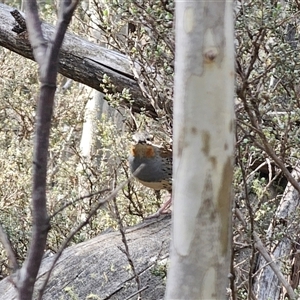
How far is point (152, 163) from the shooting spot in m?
4.70

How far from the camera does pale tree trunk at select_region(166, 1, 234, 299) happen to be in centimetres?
141

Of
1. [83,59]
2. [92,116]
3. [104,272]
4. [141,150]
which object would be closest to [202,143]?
[104,272]

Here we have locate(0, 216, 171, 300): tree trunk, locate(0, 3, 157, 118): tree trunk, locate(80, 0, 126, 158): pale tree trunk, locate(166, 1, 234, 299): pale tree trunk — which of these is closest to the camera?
locate(166, 1, 234, 299): pale tree trunk

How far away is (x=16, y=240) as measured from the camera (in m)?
4.98

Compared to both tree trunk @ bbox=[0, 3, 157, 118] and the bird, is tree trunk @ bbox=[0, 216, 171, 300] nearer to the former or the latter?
the bird

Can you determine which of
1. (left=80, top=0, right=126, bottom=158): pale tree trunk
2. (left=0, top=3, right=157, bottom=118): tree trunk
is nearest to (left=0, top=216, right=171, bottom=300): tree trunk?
(left=0, top=3, right=157, bottom=118): tree trunk

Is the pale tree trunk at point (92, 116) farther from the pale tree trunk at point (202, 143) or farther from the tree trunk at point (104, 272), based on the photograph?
the pale tree trunk at point (202, 143)

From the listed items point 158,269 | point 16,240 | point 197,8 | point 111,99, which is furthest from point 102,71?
point 197,8

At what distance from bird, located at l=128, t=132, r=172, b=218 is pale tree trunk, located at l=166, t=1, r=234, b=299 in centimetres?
308

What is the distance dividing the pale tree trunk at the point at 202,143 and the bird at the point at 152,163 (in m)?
3.08

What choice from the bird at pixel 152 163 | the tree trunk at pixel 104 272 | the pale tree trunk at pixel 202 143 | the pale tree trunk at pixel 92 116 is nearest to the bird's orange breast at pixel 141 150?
the bird at pixel 152 163

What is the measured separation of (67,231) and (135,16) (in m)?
2.81

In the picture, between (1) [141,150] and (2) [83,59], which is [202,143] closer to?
(1) [141,150]

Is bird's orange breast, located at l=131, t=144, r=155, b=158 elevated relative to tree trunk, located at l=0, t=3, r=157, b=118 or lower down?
lower down
